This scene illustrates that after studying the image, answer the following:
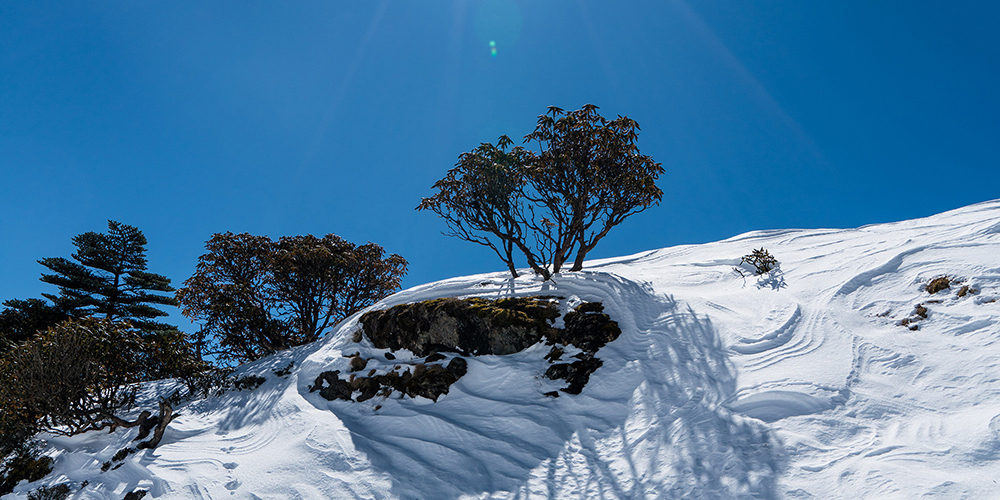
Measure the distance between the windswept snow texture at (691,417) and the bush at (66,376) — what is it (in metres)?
0.69

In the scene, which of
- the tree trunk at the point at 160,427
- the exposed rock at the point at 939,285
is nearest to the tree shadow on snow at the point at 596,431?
the tree trunk at the point at 160,427

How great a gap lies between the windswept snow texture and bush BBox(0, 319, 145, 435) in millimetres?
694

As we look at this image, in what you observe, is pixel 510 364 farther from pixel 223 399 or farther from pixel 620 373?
pixel 223 399

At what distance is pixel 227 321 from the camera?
13.7 metres

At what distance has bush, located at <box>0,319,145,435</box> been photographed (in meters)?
8.01

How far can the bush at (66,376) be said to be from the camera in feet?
26.3

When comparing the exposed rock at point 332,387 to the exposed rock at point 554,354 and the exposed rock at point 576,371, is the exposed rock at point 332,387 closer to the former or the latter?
the exposed rock at point 554,354

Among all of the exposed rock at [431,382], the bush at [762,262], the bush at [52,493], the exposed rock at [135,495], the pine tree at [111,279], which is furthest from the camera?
the pine tree at [111,279]

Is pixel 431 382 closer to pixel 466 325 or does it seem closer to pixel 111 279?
pixel 466 325

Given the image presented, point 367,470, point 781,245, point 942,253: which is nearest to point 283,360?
point 367,470

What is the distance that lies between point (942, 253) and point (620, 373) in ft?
25.2

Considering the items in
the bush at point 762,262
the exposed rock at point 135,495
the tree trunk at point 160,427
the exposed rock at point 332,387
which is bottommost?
the exposed rock at point 135,495

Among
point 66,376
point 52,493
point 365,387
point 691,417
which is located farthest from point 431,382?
point 66,376

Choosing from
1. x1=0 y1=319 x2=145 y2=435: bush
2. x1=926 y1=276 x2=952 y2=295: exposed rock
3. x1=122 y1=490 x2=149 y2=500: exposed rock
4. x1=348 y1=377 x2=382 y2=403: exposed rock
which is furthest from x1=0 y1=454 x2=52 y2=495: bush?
x1=926 y1=276 x2=952 y2=295: exposed rock
